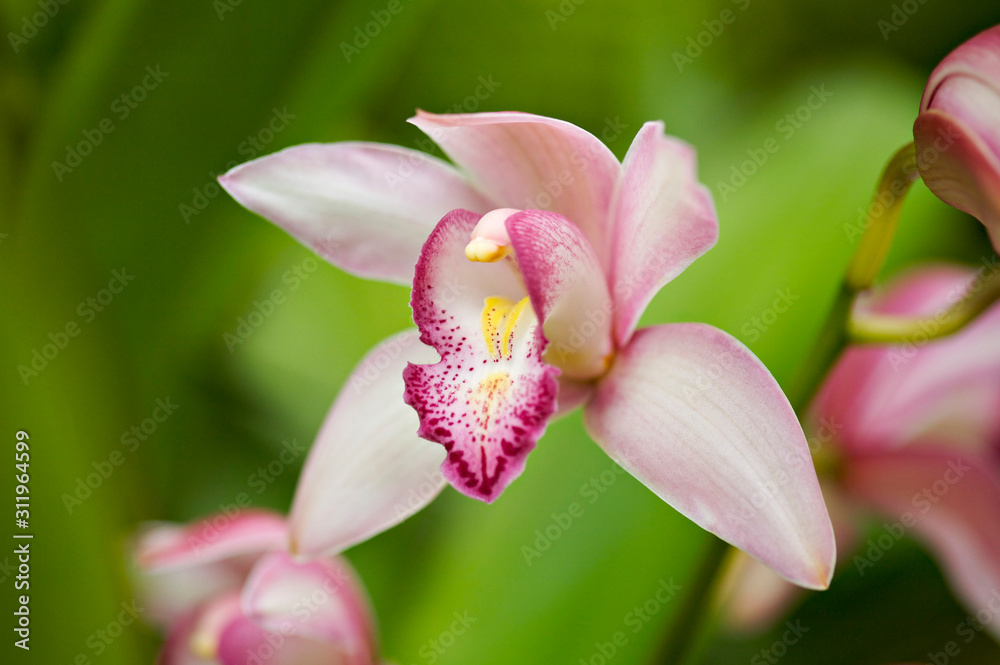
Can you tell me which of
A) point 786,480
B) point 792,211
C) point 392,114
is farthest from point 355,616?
point 392,114

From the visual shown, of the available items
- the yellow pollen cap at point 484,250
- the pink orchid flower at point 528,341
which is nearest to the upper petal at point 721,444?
the pink orchid flower at point 528,341

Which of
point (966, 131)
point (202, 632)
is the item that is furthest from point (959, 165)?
point (202, 632)

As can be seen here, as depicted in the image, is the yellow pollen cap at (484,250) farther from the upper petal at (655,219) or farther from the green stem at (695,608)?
the green stem at (695,608)

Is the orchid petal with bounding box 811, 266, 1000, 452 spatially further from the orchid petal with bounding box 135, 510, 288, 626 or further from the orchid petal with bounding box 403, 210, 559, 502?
the orchid petal with bounding box 135, 510, 288, 626

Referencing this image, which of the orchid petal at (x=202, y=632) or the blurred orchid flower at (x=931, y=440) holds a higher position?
the blurred orchid flower at (x=931, y=440)

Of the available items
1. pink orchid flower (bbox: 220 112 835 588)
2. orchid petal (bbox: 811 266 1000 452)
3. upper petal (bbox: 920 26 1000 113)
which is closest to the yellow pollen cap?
pink orchid flower (bbox: 220 112 835 588)

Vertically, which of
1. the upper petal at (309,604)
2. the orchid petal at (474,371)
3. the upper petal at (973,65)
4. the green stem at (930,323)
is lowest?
the upper petal at (309,604)
